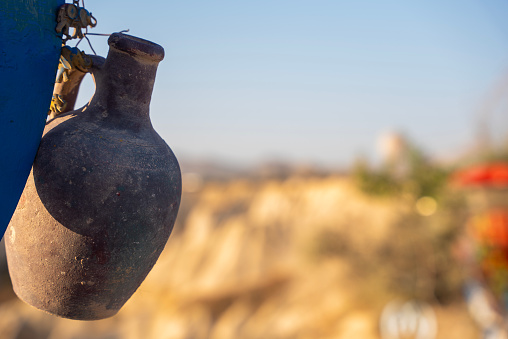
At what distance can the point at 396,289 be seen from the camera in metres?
10.0

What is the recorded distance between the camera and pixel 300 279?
43.2 feet

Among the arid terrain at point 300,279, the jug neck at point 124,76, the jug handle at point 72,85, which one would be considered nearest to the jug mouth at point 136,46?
the jug neck at point 124,76

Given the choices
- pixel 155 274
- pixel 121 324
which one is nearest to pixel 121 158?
pixel 121 324

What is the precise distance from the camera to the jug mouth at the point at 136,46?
160cm

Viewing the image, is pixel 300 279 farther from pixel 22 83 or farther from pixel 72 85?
pixel 22 83

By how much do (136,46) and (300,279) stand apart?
1232 cm

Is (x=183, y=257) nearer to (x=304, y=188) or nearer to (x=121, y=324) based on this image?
(x=121, y=324)

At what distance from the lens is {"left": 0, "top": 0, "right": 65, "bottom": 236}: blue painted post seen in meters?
1.34

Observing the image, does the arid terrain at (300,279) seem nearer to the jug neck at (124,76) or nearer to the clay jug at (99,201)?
the clay jug at (99,201)

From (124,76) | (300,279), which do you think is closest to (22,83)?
(124,76)

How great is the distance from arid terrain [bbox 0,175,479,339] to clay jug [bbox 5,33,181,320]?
9.01 m

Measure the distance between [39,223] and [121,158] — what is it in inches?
14.5

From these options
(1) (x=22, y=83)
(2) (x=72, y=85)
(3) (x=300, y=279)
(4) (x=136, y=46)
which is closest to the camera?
(1) (x=22, y=83)

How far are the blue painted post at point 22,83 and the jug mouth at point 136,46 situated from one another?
0.20 meters
